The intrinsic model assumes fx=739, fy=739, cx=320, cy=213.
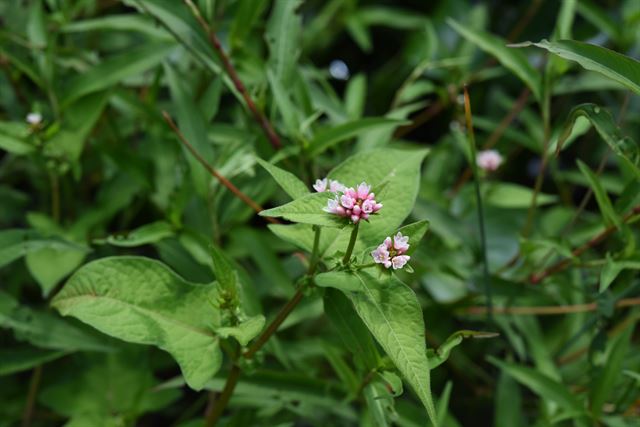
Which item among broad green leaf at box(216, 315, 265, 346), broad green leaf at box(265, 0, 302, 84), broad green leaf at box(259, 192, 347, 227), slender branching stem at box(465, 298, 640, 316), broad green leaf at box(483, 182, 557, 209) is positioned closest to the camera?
broad green leaf at box(259, 192, 347, 227)

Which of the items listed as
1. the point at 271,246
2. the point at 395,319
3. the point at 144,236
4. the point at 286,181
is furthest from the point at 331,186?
the point at 271,246

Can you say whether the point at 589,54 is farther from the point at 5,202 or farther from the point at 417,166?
the point at 5,202

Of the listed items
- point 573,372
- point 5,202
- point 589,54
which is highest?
point 589,54

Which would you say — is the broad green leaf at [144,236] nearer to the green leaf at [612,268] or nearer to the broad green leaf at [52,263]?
the broad green leaf at [52,263]

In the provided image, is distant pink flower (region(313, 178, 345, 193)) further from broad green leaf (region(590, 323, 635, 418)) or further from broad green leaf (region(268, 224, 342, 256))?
broad green leaf (region(590, 323, 635, 418))

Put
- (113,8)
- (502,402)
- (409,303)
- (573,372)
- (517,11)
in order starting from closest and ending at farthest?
(409,303), (502,402), (573,372), (113,8), (517,11)

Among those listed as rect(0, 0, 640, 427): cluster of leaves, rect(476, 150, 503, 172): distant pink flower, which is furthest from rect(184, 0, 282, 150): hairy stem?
rect(476, 150, 503, 172): distant pink flower

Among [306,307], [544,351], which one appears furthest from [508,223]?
[306,307]
